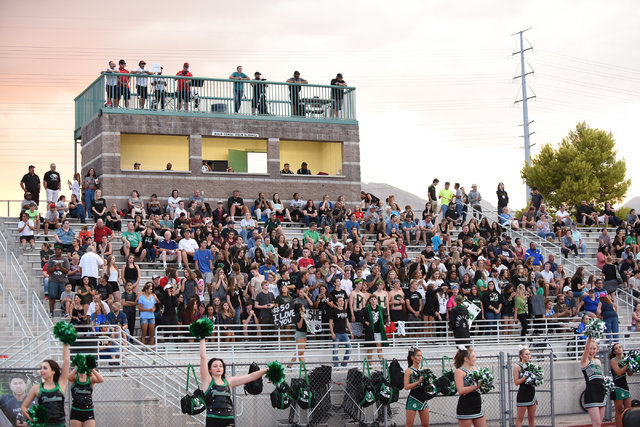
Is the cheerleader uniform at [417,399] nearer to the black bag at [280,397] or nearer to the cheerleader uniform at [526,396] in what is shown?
the cheerleader uniform at [526,396]

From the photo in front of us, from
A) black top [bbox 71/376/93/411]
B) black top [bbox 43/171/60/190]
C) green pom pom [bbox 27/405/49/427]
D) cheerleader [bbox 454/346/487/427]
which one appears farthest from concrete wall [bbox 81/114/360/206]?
green pom pom [bbox 27/405/49/427]

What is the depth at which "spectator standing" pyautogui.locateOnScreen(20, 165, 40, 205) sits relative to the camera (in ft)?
80.4

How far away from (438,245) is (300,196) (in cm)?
585

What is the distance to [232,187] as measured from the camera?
94.3 feet

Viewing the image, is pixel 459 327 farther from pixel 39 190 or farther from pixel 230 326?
pixel 39 190

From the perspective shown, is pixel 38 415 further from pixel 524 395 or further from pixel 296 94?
pixel 296 94

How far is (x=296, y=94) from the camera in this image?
3028cm

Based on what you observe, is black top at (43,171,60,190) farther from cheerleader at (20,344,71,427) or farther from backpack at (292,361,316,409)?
cheerleader at (20,344,71,427)

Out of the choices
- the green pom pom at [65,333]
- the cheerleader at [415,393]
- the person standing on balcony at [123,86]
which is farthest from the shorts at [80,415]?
the person standing on balcony at [123,86]

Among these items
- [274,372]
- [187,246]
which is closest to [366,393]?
[274,372]

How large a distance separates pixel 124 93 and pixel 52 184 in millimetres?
4225

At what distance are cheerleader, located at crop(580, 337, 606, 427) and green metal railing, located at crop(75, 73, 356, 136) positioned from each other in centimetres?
1662

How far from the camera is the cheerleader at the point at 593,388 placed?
1492 cm

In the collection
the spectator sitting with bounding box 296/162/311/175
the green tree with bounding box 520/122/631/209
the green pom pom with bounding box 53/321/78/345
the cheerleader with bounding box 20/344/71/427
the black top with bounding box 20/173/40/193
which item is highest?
the green tree with bounding box 520/122/631/209
